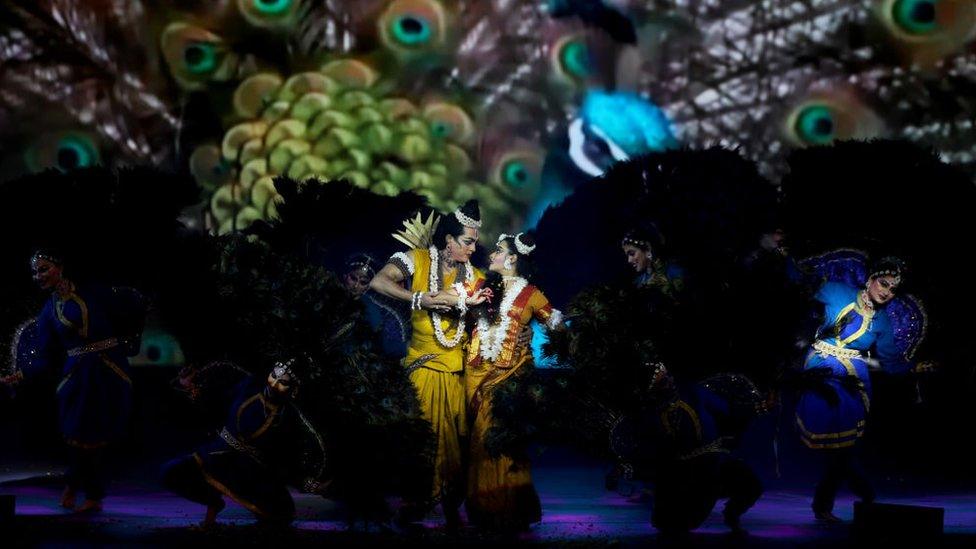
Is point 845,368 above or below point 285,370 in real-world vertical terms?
above

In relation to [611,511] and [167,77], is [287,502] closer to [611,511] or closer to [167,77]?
[611,511]

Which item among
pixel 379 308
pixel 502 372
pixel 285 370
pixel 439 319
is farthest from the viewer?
pixel 379 308

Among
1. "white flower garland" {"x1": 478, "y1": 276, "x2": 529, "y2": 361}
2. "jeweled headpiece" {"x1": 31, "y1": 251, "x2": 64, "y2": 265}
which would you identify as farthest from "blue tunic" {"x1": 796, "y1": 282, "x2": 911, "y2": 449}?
"jeweled headpiece" {"x1": 31, "y1": 251, "x2": 64, "y2": 265}

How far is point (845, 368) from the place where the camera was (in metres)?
7.43

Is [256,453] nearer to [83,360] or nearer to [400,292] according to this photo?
[400,292]

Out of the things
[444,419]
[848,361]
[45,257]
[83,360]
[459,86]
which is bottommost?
[444,419]

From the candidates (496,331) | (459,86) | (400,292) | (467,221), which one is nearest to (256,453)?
(400,292)

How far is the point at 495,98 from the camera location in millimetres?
11617

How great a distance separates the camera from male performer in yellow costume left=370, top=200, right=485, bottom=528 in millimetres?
7109

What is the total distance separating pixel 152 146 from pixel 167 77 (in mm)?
603

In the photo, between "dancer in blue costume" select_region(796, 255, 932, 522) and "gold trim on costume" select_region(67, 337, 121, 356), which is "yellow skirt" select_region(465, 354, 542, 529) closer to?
"dancer in blue costume" select_region(796, 255, 932, 522)

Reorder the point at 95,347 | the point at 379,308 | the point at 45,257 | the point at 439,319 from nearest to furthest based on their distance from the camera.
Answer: the point at 439,319, the point at 45,257, the point at 95,347, the point at 379,308

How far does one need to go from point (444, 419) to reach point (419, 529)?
548mm

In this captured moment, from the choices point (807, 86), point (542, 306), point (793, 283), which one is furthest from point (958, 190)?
point (807, 86)
